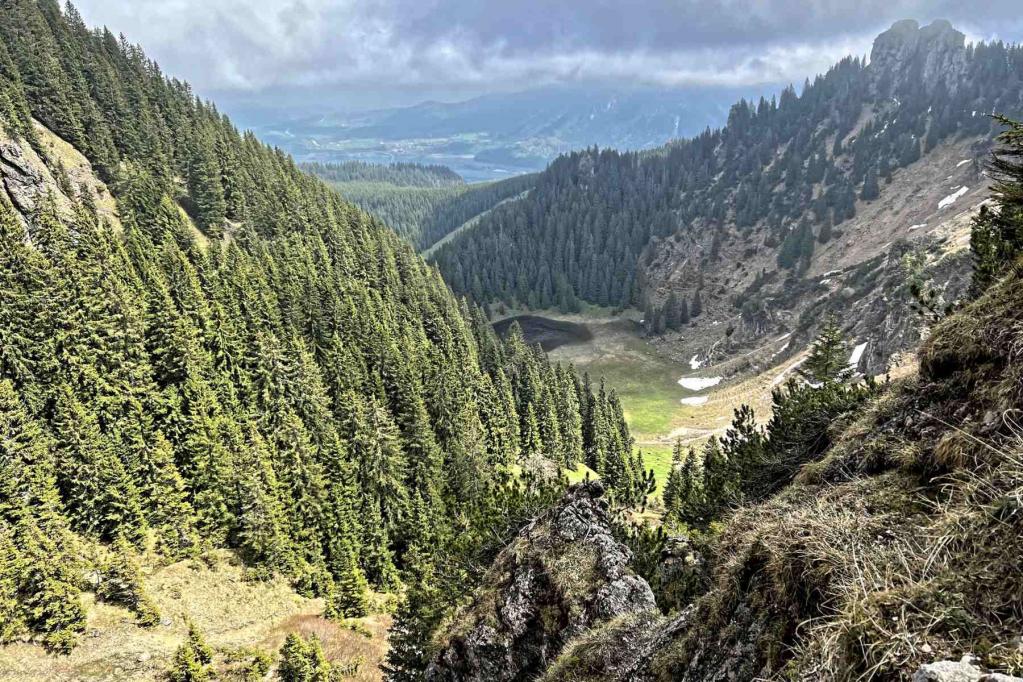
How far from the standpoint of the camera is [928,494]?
26.3 feet

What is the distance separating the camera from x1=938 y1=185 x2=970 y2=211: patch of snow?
433 ft

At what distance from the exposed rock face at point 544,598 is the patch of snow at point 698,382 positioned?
11317 cm

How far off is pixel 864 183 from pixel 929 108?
5194 centimetres

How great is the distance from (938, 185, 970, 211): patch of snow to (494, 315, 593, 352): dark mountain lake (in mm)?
98345

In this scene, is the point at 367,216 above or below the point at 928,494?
above

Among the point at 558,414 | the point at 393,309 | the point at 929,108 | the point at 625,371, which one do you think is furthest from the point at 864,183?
the point at 393,309

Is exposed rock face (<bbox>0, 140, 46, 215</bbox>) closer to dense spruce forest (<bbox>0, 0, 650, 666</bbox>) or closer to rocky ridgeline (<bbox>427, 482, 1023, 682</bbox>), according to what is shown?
dense spruce forest (<bbox>0, 0, 650, 666</bbox>)

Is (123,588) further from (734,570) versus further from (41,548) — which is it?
(734,570)

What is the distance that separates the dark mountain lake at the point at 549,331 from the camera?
552 ft

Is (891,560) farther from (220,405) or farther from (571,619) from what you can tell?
(220,405)

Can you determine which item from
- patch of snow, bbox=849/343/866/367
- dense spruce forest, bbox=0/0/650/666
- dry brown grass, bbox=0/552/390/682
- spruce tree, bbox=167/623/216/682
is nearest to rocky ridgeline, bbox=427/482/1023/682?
dense spruce forest, bbox=0/0/650/666

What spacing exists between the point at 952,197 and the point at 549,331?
4527 inches

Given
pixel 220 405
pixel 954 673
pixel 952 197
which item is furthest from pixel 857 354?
pixel 954 673

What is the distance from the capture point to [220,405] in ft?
175
